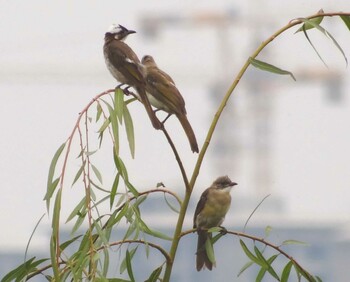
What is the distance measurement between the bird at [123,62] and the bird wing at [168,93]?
0.15 m

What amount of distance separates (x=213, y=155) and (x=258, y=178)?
129 inches

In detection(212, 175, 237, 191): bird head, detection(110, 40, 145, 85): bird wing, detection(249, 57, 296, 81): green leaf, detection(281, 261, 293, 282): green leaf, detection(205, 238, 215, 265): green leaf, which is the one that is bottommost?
detection(281, 261, 293, 282): green leaf

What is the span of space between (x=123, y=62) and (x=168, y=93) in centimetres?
22

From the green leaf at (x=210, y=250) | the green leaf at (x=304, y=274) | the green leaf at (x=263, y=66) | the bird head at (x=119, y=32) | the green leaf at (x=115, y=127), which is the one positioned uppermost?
the bird head at (x=119, y=32)

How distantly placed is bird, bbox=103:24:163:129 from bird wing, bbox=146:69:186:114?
0.15 m

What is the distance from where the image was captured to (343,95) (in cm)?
8012

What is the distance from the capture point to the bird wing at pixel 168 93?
5.11 meters

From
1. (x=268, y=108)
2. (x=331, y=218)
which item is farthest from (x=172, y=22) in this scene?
(x=331, y=218)

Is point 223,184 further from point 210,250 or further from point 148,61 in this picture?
point 210,250

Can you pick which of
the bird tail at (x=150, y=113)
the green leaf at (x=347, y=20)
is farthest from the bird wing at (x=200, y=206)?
the green leaf at (x=347, y=20)

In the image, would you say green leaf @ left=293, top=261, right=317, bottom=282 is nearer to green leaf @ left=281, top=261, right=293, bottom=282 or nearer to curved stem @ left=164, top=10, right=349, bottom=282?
green leaf @ left=281, top=261, right=293, bottom=282

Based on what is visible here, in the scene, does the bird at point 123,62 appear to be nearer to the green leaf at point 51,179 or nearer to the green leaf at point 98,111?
the green leaf at point 98,111

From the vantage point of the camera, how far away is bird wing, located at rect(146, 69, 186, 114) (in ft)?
16.8

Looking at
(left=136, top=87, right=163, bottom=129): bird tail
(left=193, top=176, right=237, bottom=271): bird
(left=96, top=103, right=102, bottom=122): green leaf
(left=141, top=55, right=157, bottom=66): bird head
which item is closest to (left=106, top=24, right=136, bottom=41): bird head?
(left=141, top=55, right=157, bottom=66): bird head
